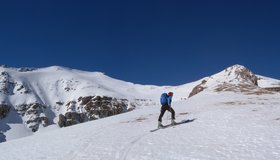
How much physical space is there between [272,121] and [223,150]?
8357 millimetres

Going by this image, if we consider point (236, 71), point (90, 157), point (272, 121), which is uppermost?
point (236, 71)

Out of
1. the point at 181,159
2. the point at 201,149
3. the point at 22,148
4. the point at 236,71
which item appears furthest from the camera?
the point at 236,71

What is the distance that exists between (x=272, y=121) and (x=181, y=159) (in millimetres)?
10296

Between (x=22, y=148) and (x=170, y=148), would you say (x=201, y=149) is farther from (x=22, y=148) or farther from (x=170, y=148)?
(x=22, y=148)

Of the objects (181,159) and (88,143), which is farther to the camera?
(88,143)

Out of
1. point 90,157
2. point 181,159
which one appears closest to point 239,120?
point 181,159

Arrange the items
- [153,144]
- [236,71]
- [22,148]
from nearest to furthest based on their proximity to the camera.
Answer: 1. [153,144]
2. [22,148]
3. [236,71]

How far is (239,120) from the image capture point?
23.6 meters

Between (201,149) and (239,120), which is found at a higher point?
(239,120)

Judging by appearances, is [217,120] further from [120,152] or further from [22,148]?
[22,148]

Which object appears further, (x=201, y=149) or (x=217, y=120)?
(x=217, y=120)

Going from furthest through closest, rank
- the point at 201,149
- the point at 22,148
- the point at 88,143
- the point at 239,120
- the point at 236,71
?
the point at 236,71 < the point at 239,120 < the point at 22,148 < the point at 88,143 < the point at 201,149

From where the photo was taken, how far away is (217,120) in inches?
966

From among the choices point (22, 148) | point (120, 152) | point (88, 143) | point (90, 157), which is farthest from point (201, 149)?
point (22, 148)
